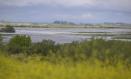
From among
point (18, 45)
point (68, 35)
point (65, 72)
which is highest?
point (65, 72)

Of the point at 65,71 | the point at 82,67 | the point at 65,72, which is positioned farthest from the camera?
the point at 82,67

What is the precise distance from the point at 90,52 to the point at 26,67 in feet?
13.6

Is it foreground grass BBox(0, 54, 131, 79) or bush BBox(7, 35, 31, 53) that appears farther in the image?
bush BBox(7, 35, 31, 53)

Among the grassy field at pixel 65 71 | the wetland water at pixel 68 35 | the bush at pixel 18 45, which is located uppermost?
the grassy field at pixel 65 71

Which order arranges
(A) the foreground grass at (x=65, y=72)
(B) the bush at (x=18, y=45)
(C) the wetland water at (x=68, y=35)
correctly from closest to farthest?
1. (A) the foreground grass at (x=65, y=72)
2. (B) the bush at (x=18, y=45)
3. (C) the wetland water at (x=68, y=35)

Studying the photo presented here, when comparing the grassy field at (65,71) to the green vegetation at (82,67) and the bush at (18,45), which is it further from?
the bush at (18,45)

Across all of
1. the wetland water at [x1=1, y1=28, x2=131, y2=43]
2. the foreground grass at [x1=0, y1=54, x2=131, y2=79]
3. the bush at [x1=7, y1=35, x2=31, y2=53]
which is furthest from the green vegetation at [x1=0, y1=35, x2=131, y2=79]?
the wetland water at [x1=1, y1=28, x2=131, y2=43]

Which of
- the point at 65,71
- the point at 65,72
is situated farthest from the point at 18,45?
the point at 65,72

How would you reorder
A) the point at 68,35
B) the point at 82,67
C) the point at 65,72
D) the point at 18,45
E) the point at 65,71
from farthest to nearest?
the point at 68,35, the point at 18,45, the point at 82,67, the point at 65,71, the point at 65,72

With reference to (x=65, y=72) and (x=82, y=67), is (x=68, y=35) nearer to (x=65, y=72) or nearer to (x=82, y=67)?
(x=82, y=67)

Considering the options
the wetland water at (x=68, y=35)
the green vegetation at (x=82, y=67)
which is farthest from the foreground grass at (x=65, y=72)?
the wetland water at (x=68, y=35)

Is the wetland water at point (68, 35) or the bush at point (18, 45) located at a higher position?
the bush at point (18, 45)

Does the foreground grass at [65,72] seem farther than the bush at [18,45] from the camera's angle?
No

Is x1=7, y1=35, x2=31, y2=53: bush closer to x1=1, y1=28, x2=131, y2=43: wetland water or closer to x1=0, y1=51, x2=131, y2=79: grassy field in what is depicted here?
x1=1, y1=28, x2=131, y2=43: wetland water
